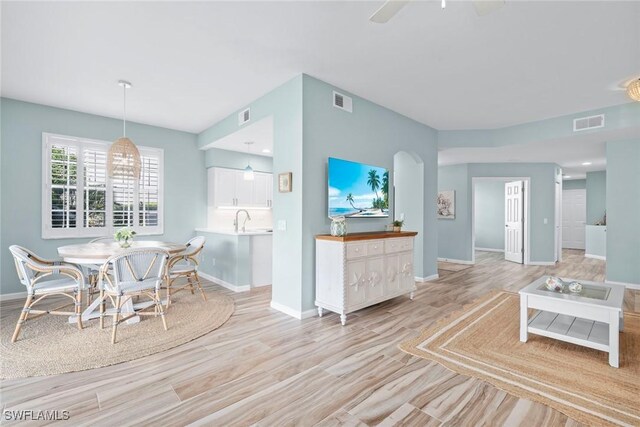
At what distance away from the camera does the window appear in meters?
4.54

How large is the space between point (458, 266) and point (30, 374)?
7231 millimetres

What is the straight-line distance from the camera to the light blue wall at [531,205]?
24.1 feet

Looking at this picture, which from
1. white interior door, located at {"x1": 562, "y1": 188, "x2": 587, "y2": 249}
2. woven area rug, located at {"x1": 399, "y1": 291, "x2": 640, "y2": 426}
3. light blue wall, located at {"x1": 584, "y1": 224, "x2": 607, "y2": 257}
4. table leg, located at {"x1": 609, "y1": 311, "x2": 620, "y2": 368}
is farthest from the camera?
white interior door, located at {"x1": 562, "y1": 188, "x2": 587, "y2": 249}

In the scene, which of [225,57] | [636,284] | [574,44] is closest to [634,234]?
[636,284]

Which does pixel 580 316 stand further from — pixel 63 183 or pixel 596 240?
pixel 596 240

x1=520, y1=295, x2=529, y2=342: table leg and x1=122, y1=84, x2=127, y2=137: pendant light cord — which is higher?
x1=122, y1=84, x2=127, y2=137: pendant light cord

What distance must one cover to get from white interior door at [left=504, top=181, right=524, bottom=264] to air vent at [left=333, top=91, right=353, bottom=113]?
610 centimetres

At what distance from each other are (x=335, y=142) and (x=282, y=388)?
2796 mm

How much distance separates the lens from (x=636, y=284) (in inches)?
201

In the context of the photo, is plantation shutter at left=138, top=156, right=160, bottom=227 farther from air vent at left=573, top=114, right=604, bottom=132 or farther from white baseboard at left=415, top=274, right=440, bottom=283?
air vent at left=573, top=114, right=604, bottom=132

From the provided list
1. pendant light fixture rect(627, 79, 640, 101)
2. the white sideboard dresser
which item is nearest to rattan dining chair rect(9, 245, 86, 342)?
the white sideboard dresser

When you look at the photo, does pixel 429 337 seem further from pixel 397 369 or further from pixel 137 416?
pixel 137 416

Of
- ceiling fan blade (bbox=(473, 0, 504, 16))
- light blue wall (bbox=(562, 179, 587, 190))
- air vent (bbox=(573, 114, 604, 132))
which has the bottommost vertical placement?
light blue wall (bbox=(562, 179, 587, 190))

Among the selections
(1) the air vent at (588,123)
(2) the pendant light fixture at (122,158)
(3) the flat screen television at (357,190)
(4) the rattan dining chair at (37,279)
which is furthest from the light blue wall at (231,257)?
(1) the air vent at (588,123)
